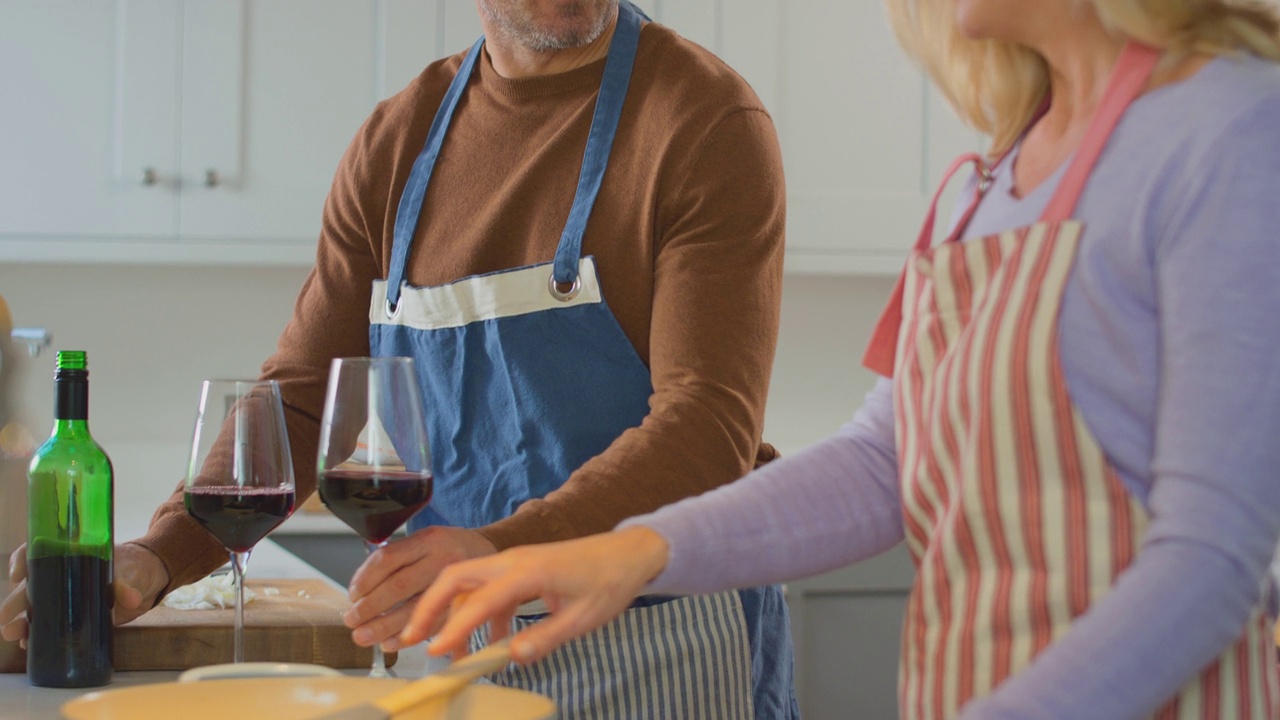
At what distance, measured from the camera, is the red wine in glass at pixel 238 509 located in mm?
1073

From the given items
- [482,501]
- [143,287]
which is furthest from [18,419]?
[143,287]

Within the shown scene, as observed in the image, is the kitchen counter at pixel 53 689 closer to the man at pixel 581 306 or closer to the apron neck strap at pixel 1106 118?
the man at pixel 581 306

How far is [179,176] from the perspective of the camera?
9.78 ft

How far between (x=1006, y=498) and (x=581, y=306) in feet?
2.28

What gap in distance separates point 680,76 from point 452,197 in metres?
0.29

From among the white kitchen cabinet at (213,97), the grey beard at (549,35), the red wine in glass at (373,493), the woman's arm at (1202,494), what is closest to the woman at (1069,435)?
the woman's arm at (1202,494)

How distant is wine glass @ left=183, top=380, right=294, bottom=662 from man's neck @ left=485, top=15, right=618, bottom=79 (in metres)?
0.61

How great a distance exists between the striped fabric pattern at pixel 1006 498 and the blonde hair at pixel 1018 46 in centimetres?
13

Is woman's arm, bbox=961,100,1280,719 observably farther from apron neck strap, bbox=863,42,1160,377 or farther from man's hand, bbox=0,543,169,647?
man's hand, bbox=0,543,169,647

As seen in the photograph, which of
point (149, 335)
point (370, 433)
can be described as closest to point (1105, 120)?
point (370, 433)

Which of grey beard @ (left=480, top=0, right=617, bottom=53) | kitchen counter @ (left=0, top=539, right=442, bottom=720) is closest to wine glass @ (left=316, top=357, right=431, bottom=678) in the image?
kitchen counter @ (left=0, top=539, right=442, bottom=720)

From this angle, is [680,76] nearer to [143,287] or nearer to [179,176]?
[179,176]

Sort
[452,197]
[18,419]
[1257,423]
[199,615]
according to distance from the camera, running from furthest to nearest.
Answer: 1. [452,197]
2. [199,615]
3. [18,419]
4. [1257,423]

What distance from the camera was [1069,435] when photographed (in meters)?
0.78
